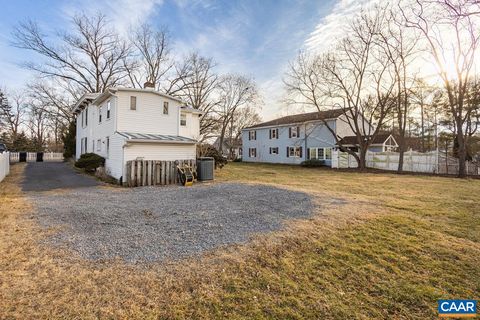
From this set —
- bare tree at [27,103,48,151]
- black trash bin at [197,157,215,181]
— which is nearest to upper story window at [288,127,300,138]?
black trash bin at [197,157,215,181]

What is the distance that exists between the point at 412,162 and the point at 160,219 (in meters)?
23.9

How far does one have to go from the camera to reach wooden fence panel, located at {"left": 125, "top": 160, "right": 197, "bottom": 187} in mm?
11164

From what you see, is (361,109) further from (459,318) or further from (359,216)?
(459,318)

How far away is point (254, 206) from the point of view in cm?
685

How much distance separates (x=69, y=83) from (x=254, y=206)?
3205 centimetres

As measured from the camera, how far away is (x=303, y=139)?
99.5 feet

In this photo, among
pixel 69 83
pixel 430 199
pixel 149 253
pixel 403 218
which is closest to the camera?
pixel 149 253

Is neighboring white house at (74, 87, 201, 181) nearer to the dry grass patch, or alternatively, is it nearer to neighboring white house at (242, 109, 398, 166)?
the dry grass patch

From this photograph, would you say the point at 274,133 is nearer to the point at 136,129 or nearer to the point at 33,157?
the point at 136,129

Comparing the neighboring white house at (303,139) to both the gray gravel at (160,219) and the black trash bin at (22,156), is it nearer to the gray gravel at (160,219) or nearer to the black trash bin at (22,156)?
the gray gravel at (160,219)

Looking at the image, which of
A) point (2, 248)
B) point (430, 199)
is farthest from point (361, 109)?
point (2, 248)

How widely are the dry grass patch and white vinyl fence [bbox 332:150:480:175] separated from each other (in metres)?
19.3

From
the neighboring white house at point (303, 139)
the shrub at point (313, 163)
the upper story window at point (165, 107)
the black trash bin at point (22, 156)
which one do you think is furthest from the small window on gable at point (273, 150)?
the black trash bin at point (22, 156)

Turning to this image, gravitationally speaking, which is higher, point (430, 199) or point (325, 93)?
point (325, 93)
